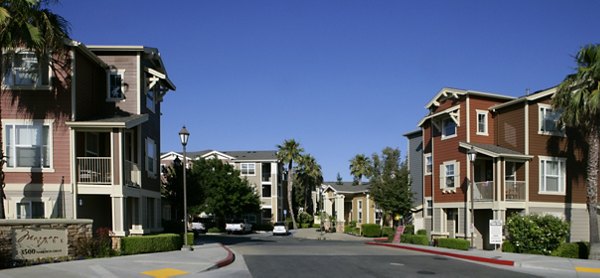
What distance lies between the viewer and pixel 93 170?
23.8 meters

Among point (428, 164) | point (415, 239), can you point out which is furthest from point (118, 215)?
point (428, 164)

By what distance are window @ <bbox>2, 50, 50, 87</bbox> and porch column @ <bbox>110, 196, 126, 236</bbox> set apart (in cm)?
546

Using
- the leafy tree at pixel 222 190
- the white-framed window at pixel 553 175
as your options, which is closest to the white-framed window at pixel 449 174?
the white-framed window at pixel 553 175

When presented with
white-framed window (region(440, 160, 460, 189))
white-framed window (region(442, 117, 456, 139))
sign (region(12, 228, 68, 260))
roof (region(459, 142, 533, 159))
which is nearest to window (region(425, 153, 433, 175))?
white-framed window (region(440, 160, 460, 189))

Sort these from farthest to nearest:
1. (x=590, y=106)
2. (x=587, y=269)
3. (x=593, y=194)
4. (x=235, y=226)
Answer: (x=235, y=226), (x=593, y=194), (x=590, y=106), (x=587, y=269)

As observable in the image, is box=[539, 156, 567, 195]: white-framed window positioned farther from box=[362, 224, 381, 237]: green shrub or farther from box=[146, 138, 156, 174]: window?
box=[362, 224, 381, 237]: green shrub

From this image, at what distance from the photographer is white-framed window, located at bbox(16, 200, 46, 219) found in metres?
22.3

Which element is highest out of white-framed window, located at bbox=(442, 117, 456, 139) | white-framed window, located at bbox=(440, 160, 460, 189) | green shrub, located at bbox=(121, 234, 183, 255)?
white-framed window, located at bbox=(442, 117, 456, 139)

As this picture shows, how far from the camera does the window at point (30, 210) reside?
22328 millimetres

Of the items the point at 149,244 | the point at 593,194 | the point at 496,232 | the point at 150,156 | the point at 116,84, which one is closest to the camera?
the point at 149,244

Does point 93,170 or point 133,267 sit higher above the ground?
point 93,170

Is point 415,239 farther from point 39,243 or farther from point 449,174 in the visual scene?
point 39,243

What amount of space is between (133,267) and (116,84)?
36.9 ft

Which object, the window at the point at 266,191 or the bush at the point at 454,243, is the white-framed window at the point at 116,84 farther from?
the window at the point at 266,191
